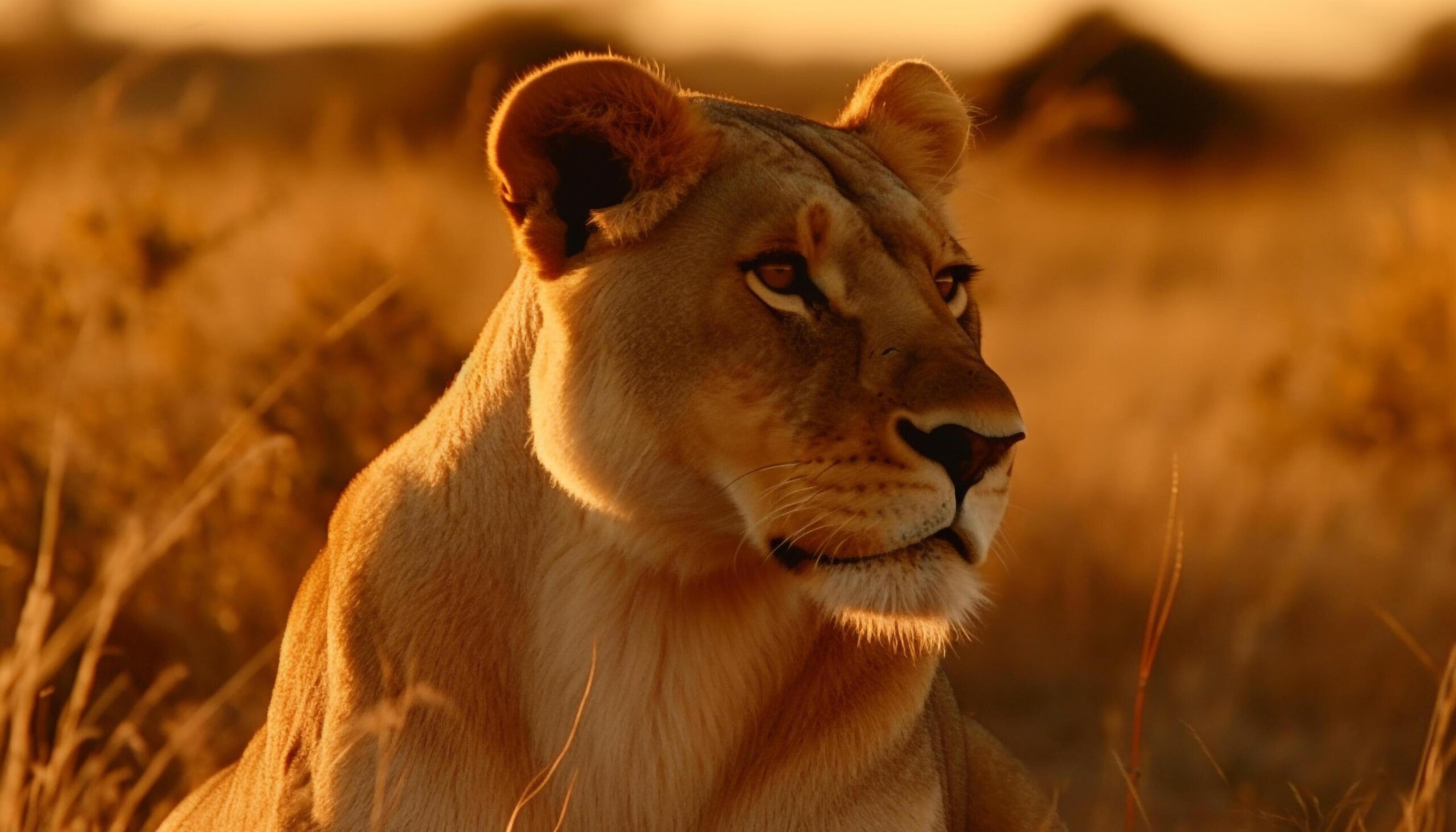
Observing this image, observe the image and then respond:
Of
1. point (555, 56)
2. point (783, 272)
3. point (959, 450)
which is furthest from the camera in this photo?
point (555, 56)

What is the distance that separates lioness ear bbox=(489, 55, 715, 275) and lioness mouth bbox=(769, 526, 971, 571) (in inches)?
23.3

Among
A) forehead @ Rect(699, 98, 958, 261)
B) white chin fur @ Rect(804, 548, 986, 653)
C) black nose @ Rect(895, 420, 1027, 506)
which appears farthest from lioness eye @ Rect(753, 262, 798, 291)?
white chin fur @ Rect(804, 548, 986, 653)

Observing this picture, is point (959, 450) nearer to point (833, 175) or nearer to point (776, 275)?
point (776, 275)

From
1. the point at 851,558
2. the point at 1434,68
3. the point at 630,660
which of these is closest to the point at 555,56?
the point at 630,660

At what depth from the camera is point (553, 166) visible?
10.8 feet

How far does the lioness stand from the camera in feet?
10.1

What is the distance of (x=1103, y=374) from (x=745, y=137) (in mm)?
10165

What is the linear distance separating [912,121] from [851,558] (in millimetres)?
1259

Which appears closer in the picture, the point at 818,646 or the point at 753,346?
the point at 753,346

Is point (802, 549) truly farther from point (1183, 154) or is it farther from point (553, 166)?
point (1183, 154)

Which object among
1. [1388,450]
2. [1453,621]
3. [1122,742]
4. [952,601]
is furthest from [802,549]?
[1388,450]

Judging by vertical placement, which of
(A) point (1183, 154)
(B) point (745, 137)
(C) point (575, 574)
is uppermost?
(B) point (745, 137)

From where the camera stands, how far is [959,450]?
2.95m

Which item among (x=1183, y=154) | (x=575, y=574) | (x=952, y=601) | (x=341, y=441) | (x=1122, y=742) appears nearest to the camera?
(x=952, y=601)
